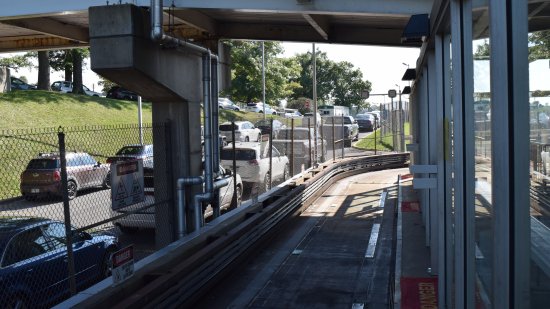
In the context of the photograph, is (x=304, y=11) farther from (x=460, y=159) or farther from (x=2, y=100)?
(x=2, y=100)

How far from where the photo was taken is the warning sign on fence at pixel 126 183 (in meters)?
8.20

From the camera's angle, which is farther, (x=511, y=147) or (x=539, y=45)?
(x=511, y=147)

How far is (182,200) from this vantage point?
1023 centimetres

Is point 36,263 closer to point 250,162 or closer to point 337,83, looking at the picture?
point 250,162

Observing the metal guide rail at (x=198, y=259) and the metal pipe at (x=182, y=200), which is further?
the metal pipe at (x=182, y=200)

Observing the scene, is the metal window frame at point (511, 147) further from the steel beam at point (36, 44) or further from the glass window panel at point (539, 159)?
the steel beam at point (36, 44)

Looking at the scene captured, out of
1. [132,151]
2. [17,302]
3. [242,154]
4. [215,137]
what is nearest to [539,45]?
[17,302]

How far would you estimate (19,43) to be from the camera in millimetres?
16281

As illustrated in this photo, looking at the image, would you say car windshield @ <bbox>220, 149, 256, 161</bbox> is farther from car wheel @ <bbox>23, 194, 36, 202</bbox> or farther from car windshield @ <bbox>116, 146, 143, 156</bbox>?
car wheel @ <bbox>23, 194, 36, 202</bbox>

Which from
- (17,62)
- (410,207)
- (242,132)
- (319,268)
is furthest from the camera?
(17,62)

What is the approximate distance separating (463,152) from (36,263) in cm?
594

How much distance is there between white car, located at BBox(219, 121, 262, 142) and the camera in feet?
102

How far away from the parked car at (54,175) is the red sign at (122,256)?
23.2ft

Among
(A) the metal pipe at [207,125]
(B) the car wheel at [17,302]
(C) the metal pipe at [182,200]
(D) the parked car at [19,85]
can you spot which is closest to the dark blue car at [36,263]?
(B) the car wheel at [17,302]
